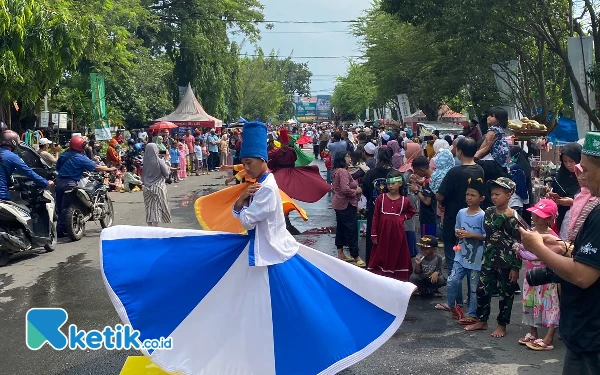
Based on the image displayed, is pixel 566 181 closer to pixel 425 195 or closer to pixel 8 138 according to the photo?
pixel 425 195

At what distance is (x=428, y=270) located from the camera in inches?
302

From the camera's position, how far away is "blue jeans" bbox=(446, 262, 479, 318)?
21.7ft

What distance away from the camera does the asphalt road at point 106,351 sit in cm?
550

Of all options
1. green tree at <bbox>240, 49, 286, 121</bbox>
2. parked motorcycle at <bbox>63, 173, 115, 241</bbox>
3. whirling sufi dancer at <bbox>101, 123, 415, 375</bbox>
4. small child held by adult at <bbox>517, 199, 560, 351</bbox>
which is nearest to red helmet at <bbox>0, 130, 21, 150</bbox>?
parked motorcycle at <bbox>63, 173, 115, 241</bbox>

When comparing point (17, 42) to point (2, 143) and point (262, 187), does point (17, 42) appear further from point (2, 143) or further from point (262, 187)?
point (262, 187)

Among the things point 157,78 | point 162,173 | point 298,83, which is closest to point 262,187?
point 162,173

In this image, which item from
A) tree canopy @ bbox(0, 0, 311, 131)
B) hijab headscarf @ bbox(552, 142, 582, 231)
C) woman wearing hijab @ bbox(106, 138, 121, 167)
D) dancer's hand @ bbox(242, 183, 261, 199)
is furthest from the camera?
woman wearing hijab @ bbox(106, 138, 121, 167)

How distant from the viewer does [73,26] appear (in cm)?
1300

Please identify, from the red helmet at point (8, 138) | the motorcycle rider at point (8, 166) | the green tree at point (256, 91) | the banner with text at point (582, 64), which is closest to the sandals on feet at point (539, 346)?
the motorcycle rider at point (8, 166)

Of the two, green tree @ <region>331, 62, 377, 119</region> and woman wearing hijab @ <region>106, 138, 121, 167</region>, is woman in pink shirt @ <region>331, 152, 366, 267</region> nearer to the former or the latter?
woman wearing hijab @ <region>106, 138, 121, 167</region>

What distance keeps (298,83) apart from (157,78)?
11327 centimetres

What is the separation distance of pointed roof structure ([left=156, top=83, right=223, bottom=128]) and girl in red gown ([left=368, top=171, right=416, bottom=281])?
24704mm

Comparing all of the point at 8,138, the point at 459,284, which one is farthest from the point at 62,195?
the point at 459,284

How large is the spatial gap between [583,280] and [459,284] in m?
3.77
